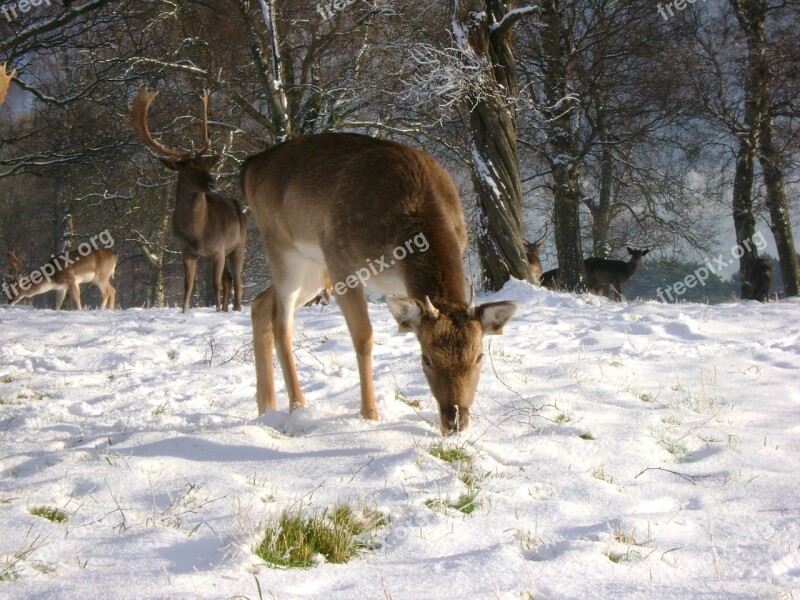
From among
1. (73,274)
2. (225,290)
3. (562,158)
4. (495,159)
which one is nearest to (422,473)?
(495,159)

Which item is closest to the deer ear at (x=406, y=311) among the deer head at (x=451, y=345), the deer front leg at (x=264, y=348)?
the deer head at (x=451, y=345)

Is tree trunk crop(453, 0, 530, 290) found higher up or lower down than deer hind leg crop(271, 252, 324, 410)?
higher up

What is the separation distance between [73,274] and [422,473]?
64.6ft

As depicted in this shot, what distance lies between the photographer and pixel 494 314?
3756 mm

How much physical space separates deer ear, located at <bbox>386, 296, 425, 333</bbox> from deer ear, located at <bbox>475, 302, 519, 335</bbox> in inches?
12.9

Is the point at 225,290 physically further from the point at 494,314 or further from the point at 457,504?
the point at 457,504

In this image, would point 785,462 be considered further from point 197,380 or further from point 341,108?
point 341,108

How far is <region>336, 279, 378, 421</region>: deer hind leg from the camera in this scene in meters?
4.39

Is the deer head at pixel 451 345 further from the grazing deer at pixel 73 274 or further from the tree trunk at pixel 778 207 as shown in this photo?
the grazing deer at pixel 73 274

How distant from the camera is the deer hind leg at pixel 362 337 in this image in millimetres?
4395

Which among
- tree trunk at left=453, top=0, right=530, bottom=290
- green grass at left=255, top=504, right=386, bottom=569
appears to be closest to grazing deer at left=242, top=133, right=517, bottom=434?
green grass at left=255, top=504, right=386, bottom=569

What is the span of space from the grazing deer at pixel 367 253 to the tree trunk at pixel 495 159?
5991 millimetres

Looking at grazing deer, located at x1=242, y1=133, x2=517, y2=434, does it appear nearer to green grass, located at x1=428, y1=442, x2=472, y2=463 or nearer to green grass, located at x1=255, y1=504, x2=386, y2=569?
green grass, located at x1=428, y1=442, x2=472, y2=463

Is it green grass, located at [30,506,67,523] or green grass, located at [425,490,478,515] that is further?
green grass, located at [425,490,478,515]
